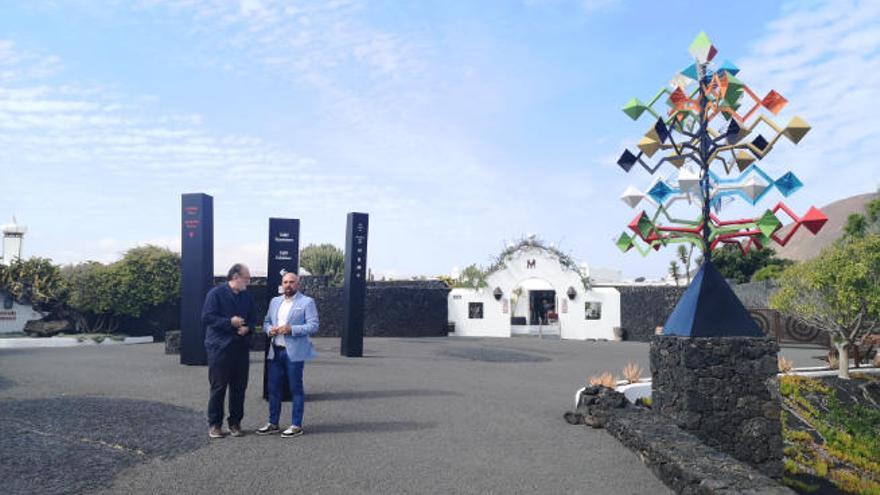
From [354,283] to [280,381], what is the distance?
8.99m

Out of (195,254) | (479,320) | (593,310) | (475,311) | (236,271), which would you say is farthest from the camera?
(475,311)

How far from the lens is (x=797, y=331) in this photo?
25875 mm

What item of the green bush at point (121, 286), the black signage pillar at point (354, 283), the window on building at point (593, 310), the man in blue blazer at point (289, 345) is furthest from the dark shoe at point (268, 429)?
the window on building at point (593, 310)

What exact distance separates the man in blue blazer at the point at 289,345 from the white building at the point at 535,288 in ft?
72.7

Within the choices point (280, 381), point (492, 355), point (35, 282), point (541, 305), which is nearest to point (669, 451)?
point (280, 381)

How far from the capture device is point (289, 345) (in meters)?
6.89

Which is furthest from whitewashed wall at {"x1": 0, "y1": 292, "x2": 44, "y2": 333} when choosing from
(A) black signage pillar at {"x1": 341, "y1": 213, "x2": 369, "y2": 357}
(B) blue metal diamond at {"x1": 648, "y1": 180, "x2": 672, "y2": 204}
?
(B) blue metal diamond at {"x1": 648, "y1": 180, "x2": 672, "y2": 204}

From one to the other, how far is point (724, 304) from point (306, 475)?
590cm

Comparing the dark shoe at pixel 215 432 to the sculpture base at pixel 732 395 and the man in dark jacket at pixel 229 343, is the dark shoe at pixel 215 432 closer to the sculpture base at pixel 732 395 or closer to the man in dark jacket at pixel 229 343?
the man in dark jacket at pixel 229 343

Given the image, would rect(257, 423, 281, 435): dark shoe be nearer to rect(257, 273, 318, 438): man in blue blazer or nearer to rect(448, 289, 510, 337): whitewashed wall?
rect(257, 273, 318, 438): man in blue blazer

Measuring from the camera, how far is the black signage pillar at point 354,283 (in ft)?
52.0

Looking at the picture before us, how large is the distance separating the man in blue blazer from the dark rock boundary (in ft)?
12.3

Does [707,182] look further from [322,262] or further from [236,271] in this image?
[322,262]

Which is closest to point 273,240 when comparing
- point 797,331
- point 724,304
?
point 724,304
